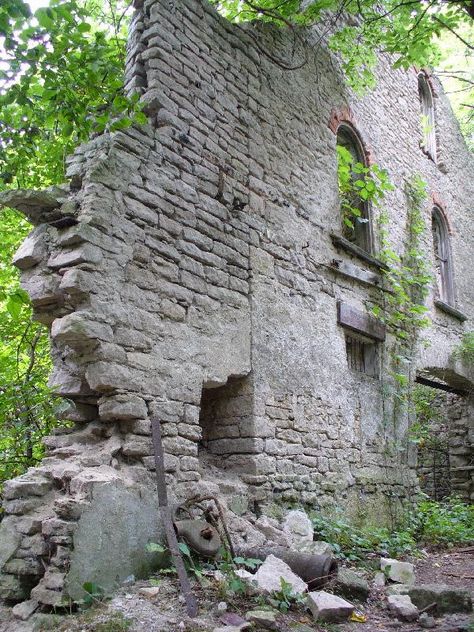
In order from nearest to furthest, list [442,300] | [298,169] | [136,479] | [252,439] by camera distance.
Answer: [136,479] < [252,439] < [298,169] < [442,300]

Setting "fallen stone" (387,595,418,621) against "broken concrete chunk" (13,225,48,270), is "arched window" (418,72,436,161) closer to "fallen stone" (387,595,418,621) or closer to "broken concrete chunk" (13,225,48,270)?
"broken concrete chunk" (13,225,48,270)

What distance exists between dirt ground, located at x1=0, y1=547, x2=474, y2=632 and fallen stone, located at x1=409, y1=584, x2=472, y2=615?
92mm

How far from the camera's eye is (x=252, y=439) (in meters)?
4.96

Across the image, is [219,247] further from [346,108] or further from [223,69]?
[346,108]

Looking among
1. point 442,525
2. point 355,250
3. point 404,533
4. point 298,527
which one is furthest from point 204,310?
point 442,525

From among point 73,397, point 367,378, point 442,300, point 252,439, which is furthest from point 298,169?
point 442,300

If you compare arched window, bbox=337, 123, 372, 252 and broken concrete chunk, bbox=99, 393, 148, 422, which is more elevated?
arched window, bbox=337, 123, 372, 252

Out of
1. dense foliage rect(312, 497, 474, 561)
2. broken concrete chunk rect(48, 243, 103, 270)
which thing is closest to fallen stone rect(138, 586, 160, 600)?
dense foliage rect(312, 497, 474, 561)

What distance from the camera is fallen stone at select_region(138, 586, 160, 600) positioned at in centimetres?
335

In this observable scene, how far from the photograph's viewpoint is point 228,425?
16.8 ft

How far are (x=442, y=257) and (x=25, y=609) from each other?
8777mm

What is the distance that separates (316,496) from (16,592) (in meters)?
2.98

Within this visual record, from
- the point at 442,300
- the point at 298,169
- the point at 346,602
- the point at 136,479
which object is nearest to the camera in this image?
the point at 346,602

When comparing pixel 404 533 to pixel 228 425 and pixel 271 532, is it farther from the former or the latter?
pixel 228 425
